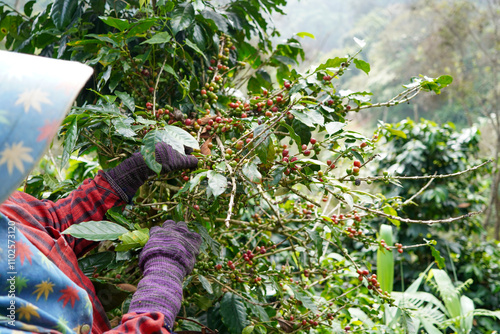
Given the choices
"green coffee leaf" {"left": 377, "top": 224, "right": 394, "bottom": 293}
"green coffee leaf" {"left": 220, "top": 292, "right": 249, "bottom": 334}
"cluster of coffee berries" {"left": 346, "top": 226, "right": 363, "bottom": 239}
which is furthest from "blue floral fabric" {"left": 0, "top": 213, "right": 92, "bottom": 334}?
"green coffee leaf" {"left": 377, "top": 224, "right": 394, "bottom": 293}

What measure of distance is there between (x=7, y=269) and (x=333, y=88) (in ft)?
2.76

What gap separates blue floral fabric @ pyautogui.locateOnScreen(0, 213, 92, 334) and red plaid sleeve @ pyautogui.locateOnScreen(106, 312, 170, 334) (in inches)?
3.1

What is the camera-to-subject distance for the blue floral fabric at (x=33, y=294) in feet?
2.04

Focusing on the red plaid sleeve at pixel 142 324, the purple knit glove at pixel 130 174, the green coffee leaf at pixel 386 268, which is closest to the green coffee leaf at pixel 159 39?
the purple knit glove at pixel 130 174

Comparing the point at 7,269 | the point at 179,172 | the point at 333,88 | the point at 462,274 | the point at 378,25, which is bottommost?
the point at 462,274

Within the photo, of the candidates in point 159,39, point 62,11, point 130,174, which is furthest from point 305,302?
point 62,11

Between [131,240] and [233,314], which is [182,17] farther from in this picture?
[233,314]

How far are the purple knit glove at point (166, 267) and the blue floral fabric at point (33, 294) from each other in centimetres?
11

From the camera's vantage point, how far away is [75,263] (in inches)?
36.0

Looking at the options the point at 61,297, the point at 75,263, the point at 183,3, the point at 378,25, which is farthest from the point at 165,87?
the point at 378,25

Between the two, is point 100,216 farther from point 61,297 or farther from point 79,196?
point 61,297

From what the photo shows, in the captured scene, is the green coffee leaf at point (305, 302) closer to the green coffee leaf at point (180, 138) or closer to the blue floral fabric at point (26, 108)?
the green coffee leaf at point (180, 138)

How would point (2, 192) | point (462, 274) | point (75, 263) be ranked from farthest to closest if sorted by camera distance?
point (462, 274) → point (75, 263) → point (2, 192)

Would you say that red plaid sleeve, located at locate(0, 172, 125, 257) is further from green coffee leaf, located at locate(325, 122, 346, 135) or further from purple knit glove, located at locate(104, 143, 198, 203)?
green coffee leaf, located at locate(325, 122, 346, 135)
